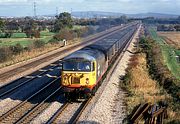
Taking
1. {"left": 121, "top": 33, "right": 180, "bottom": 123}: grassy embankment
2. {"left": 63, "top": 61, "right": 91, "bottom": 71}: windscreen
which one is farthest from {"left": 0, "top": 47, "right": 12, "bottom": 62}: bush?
{"left": 63, "top": 61, "right": 91, "bottom": 71}: windscreen

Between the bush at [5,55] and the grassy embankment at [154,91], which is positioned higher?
the grassy embankment at [154,91]

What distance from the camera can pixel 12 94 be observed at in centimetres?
2381

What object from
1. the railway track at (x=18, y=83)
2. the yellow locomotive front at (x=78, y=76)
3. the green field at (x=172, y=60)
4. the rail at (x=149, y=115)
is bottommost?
the green field at (x=172, y=60)

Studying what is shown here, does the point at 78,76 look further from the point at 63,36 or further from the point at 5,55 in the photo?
the point at 63,36

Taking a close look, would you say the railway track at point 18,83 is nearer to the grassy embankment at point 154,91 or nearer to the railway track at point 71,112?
the railway track at point 71,112

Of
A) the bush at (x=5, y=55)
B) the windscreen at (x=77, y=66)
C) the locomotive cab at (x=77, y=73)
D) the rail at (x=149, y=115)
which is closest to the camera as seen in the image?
the rail at (x=149, y=115)

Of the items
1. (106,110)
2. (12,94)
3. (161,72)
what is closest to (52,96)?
(12,94)

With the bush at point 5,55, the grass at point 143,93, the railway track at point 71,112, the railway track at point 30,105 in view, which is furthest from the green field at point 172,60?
the bush at point 5,55

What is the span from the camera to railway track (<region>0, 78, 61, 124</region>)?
17.9 meters

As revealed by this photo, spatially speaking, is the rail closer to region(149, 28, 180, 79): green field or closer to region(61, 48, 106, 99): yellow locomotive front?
region(61, 48, 106, 99): yellow locomotive front

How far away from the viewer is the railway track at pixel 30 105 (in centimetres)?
1795

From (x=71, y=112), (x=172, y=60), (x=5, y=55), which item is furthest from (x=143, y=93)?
(x=172, y=60)

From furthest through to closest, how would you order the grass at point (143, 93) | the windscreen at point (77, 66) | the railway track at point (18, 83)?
the railway track at point (18, 83)
the windscreen at point (77, 66)
the grass at point (143, 93)

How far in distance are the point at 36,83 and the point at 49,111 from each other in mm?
8798
